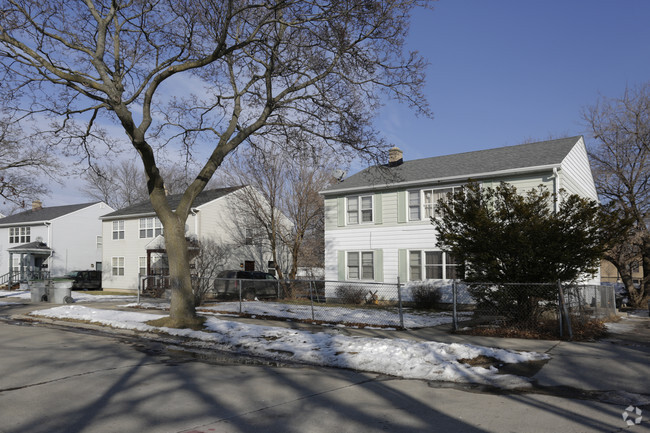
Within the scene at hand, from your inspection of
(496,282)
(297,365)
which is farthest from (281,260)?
(297,365)

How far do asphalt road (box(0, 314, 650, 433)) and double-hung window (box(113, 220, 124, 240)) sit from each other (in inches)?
1101

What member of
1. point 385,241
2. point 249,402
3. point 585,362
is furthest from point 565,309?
point 385,241

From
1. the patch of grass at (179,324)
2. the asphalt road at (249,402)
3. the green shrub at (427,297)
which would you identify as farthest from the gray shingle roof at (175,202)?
the asphalt road at (249,402)

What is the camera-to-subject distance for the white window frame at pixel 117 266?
114 feet

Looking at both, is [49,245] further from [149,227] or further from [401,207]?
[401,207]

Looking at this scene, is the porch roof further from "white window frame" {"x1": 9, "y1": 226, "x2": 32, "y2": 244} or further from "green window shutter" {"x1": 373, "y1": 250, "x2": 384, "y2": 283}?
"green window shutter" {"x1": 373, "y1": 250, "x2": 384, "y2": 283}

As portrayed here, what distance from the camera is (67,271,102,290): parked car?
35250 millimetres

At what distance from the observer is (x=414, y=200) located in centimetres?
2238

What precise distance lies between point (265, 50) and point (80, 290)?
94.3 ft

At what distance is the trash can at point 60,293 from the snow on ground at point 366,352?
11581 mm

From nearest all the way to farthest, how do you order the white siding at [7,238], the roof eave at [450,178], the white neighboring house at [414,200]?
the roof eave at [450,178] < the white neighboring house at [414,200] < the white siding at [7,238]

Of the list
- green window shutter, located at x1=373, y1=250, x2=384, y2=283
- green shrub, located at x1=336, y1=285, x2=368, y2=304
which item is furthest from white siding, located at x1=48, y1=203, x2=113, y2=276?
green window shutter, located at x1=373, y1=250, x2=384, y2=283

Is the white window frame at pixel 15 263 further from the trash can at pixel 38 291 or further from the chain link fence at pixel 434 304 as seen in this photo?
the chain link fence at pixel 434 304

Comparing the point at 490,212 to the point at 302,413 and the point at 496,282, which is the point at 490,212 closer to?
the point at 496,282
